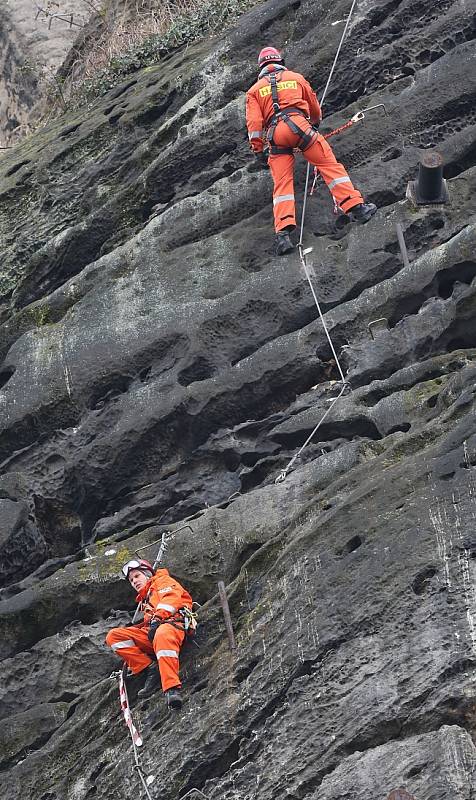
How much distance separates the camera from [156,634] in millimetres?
10773

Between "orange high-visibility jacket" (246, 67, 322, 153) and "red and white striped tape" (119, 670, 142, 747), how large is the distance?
574 centimetres

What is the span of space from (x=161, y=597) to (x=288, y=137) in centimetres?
507

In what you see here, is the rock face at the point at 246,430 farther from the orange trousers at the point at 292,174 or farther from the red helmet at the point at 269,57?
the red helmet at the point at 269,57

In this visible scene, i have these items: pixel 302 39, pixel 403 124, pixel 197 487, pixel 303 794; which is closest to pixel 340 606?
pixel 303 794

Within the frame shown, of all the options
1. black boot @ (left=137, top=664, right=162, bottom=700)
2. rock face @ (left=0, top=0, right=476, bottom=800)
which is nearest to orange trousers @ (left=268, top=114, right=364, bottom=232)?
rock face @ (left=0, top=0, right=476, bottom=800)

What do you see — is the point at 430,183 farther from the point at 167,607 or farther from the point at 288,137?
the point at 167,607

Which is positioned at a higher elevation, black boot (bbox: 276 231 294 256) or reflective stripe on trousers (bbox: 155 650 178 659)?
black boot (bbox: 276 231 294 256)

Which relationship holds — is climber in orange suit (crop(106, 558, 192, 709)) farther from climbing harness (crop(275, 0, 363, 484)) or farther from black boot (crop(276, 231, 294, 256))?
black boot (crop(276, 231, 294, 256))

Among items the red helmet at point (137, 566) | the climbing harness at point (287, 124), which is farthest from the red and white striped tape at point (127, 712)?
the climbing harness at point (287, 124)

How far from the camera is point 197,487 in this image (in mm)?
12969

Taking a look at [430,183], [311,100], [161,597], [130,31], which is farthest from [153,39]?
[161,597]

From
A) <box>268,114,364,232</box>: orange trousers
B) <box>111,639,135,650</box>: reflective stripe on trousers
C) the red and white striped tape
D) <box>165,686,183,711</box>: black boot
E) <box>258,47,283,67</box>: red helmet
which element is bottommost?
the red and white striped tape

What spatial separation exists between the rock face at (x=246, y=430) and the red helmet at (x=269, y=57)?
774 mm

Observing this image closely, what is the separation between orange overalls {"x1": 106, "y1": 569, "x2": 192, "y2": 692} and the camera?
34.9 ft
